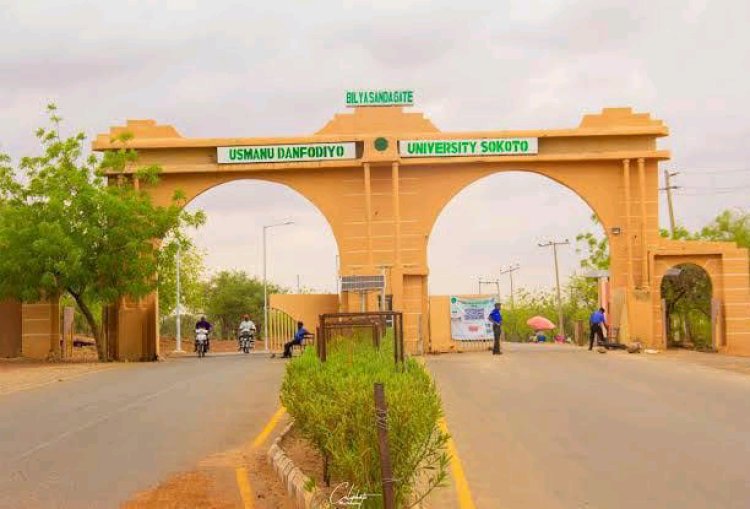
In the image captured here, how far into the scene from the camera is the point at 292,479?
9945mm

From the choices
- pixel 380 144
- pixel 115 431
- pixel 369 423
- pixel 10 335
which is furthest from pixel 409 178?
pixel 369 423

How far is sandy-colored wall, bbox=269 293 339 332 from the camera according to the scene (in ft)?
126

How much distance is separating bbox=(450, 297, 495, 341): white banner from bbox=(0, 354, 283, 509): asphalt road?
40.9ft

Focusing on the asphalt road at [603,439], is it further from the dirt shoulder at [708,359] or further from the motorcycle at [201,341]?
the motorcycle at [201,341]

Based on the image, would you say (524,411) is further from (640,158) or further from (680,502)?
(640,158)

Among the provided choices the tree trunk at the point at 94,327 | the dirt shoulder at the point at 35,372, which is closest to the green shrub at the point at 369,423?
the dirt shoulder at the point at 35,372

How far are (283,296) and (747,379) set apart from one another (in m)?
19.8

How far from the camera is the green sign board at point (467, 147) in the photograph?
118 feet

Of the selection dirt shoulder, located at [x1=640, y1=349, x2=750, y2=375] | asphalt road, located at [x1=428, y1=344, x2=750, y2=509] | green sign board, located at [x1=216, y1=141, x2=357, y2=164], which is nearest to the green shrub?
asphalt road, located at [x1=428, y1=344, x2=750, y2=509]

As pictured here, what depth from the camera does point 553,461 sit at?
11156 millimetres

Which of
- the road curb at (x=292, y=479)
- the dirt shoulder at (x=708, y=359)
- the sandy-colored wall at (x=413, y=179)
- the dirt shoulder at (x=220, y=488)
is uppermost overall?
the sandy-colored wall at (x=413, y=179)

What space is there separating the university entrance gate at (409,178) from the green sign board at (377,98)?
0.23 meters

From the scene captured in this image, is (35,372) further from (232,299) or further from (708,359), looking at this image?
(232,299)

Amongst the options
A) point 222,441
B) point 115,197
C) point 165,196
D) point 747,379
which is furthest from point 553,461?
point 165,196
